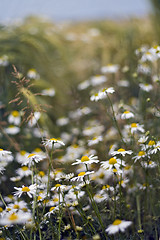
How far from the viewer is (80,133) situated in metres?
1.82

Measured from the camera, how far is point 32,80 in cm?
201

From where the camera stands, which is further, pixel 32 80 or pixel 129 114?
pixel 32 80

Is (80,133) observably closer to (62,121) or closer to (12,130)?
(62,121)

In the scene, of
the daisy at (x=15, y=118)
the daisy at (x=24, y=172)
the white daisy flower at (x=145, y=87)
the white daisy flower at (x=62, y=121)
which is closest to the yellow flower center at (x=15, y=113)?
the daisy at (x=15, y=118)

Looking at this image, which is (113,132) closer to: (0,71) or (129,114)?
(129,114)

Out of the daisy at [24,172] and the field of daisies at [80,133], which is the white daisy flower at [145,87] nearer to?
the field of daisies at [80,133]

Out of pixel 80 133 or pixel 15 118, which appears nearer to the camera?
pixel 15 118

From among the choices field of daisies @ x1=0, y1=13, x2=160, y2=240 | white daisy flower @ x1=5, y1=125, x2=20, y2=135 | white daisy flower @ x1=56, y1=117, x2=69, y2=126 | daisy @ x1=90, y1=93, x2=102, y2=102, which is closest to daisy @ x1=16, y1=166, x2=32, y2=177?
field of daisies @ x1=0, y1=13, x2=160, y2=240

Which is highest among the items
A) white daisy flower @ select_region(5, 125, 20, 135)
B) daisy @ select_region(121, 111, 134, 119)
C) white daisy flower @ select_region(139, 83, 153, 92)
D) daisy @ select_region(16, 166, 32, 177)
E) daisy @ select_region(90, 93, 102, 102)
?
white daisy flower @ select_region(5, 125, 20, 135)

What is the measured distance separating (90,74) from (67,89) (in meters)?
0.28

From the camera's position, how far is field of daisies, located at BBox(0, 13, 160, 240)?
952mm

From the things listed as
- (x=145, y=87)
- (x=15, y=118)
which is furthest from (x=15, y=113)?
(x=145, y=87)

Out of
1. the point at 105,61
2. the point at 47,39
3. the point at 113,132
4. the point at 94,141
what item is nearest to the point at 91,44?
the point at 105,61

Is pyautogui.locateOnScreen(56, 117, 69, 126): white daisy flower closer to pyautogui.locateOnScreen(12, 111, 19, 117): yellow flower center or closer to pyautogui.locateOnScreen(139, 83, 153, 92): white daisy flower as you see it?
pyautogui.locateOnScreen(12, 111, 19, 117): yellow flower center
